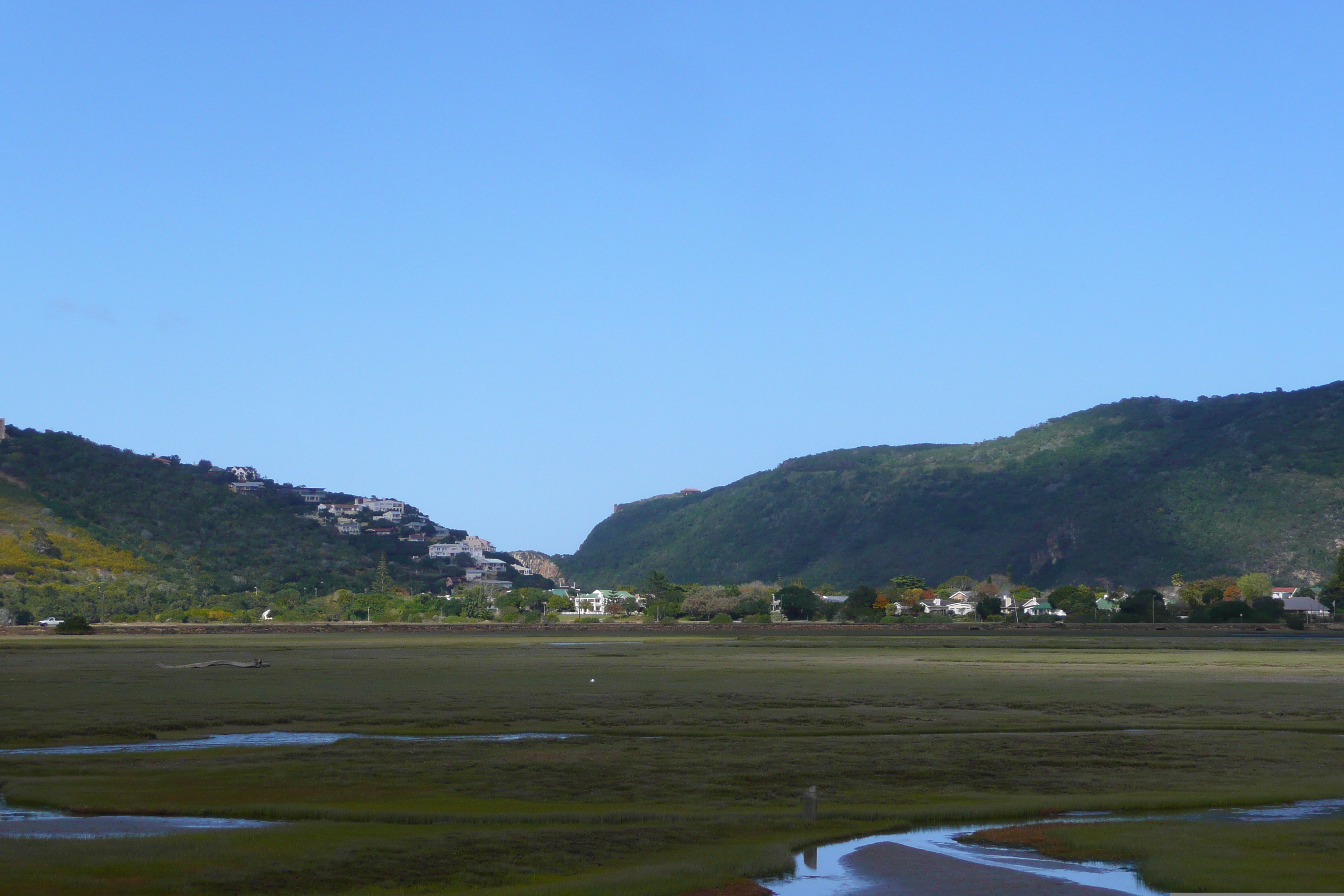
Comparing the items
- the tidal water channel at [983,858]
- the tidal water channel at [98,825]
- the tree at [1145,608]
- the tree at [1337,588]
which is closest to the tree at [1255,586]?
the tree at [1337,588]

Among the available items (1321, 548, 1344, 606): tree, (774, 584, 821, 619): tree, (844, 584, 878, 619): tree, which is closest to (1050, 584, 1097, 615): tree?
(844, 584, 878, 619): tree

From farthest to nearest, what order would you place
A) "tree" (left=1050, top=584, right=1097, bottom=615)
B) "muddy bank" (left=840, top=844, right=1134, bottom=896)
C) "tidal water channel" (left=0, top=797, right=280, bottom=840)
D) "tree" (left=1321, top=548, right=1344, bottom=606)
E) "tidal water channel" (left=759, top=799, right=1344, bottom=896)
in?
1. "tree" (left=1050, top=584, right=1097, bottom=615)
2. "tree" (left=1321, top=548, right=1344, bottom=606)
3. "tidal water channel" (left=0, top=797, right=280, bottom=840)
4. "tidal water channel" (left=759, top=799, right=1344, bottom=896)
5. "muddy bank" (left=840, top=844, right=1134, bottom=896)

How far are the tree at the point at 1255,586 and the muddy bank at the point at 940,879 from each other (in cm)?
17038

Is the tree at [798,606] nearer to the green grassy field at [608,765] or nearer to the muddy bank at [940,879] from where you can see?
the green grassy field at [608,765]

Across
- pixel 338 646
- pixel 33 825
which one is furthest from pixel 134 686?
pixel 338 646

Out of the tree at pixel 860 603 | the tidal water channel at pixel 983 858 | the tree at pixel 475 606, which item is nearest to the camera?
the tidal water channel at pixel 983 858

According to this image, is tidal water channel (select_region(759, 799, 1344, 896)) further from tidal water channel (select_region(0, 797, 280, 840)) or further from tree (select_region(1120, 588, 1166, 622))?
tree (select_region(1120, 588, 1166, 622))

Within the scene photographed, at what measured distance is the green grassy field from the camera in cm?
1539

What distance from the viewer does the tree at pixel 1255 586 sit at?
174m

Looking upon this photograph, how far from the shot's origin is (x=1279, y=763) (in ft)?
76.9

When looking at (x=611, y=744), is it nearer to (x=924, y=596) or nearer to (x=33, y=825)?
(x=33, y=825)

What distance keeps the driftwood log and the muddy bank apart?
142 feet

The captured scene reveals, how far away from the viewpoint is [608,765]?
23.4 metres

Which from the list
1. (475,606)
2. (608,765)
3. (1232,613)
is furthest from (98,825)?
(475,606)
